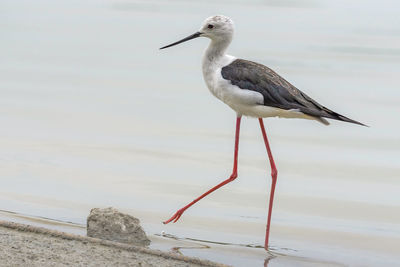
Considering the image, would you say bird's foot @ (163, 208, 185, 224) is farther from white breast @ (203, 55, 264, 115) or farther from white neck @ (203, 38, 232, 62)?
white neck @ (203, 38, 232, 62)

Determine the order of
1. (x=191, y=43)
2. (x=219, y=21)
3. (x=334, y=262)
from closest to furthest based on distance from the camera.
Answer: (x=334, y=262)
(x=219, y=21)
(x=191, y=43)

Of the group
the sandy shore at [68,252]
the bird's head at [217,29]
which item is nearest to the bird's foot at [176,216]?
the bird's head at [217,29]

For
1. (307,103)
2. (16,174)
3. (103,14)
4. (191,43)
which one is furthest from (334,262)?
(103,14)

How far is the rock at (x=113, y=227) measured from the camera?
249 inches

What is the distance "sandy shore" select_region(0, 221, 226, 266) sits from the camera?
539cm

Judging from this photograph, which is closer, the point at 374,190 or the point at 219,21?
the point at 219,21

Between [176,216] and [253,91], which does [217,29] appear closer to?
[253,91]

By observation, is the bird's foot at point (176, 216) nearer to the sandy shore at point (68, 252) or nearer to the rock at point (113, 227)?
the rock at point (113, 227)

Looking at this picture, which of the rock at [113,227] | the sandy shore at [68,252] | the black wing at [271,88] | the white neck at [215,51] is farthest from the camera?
the white neck at [215,51]

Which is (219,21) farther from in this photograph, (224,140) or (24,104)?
(24,104)

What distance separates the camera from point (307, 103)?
6863mm

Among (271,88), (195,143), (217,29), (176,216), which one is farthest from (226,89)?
(195,143)

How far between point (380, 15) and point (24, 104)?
9.92m

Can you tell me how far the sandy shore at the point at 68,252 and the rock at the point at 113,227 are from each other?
0.46 m
